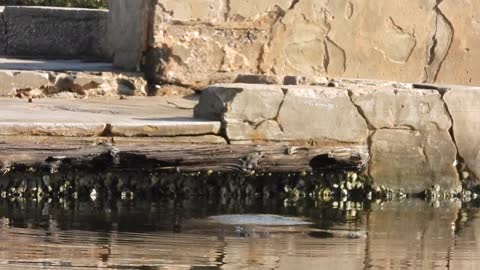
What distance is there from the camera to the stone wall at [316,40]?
11078 mm

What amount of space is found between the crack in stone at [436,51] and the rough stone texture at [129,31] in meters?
2.33

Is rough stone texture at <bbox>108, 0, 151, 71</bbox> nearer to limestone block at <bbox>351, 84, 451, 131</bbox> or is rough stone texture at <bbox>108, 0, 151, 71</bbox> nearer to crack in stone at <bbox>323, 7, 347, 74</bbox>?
crack in stone at <bbox>323, 7, 347, 74</bbox>

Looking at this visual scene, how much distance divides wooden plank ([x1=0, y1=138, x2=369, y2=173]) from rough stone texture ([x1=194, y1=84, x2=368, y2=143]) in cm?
15

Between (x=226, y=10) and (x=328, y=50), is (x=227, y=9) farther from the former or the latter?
(x=328, y=50)

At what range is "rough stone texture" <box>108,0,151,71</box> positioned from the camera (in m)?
11.3

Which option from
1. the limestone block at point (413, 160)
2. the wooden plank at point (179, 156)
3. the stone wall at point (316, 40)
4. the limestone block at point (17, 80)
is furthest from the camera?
the stone wall at point (316, 40)

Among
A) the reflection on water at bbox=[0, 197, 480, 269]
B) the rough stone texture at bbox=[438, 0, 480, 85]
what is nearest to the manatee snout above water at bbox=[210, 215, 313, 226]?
the reflection on water at bbox=[0, 197, 480, 269]

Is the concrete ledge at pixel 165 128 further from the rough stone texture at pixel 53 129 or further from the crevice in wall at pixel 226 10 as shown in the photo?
the crevice in wall at pixel 226 10

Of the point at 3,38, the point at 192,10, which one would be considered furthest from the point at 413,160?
the point at 3,38

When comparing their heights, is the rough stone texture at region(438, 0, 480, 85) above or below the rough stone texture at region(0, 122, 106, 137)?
above

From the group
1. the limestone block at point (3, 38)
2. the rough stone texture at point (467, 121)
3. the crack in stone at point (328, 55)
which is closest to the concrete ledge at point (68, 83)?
the crack in stone at point (328, 55)

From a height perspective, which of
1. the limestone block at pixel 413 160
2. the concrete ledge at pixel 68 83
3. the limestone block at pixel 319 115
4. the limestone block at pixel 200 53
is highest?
the limestone block at pixel 200 53

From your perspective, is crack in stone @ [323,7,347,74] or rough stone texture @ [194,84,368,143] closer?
rough stone texture @ [194,84,368,143]

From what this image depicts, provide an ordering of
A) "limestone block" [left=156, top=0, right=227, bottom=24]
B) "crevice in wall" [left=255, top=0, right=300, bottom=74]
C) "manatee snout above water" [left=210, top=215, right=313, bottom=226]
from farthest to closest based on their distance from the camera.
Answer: "crevice in wall" [left=255, top=0, right=300, bottom=74]
"limestone block" [left=156, top=0, right=227, bottom=24]
"manatee snout above water" [left=210, top=215, right=313, bottom=226]
